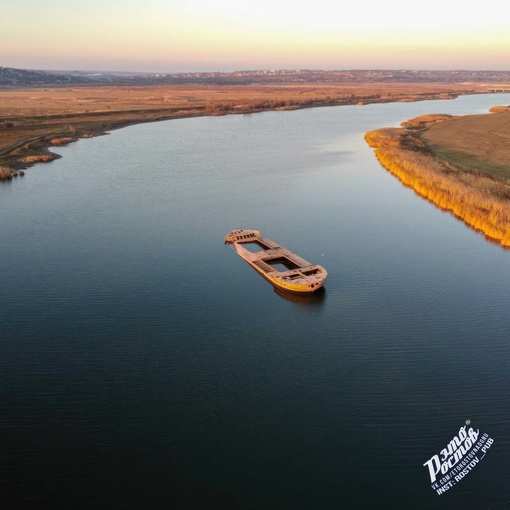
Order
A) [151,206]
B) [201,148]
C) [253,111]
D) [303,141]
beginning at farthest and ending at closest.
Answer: [253,111], [303,141], [201,148], [151,206]

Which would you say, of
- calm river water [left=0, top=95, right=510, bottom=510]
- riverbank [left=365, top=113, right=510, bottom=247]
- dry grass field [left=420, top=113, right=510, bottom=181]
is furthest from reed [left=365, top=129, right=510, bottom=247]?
dry grass field [left=420, top=113, right=510, bottom=181]

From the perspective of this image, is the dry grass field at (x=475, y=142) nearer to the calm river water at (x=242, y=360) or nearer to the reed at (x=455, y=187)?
the reed at (x=455, y=187)

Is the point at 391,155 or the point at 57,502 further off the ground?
the point at 391,155

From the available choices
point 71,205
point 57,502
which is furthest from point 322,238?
point 57,502

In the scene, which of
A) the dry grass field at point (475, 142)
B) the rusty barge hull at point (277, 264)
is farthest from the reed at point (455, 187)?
the rusty barge hull at point (277, 264)

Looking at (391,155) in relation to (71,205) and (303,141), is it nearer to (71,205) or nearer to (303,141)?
(303,141)

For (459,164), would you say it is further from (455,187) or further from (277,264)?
(277,264)

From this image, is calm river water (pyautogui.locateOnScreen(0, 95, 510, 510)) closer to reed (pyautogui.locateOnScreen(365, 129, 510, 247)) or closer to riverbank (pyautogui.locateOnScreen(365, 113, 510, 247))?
reed (pyautogui.locateOnScreen(365, 129, 510, 247))
